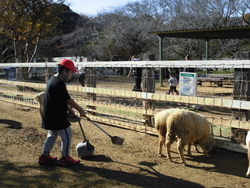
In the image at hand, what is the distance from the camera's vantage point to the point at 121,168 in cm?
451

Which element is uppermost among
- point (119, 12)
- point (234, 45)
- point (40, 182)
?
point (119, 12)

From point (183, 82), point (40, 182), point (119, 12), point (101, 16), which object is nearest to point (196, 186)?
point (40, 182)

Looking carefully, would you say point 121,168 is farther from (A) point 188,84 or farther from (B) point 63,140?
(A) point 188,84

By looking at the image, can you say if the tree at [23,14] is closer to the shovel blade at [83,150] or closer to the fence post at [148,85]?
the fence post at [148,85]

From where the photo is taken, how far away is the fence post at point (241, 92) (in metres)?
4.82

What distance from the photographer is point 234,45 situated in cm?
2445

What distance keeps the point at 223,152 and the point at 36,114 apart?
5.73 m

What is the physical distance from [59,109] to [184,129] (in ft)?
6.59

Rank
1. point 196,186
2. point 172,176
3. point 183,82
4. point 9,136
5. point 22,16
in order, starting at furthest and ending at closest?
point 22,16, point 183,82, point 9,136, point 172,176, point 196,186

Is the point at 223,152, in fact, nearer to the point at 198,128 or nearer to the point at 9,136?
the point at 198,128

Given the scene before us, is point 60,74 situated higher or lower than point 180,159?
higher

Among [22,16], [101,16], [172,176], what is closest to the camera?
[172,176]

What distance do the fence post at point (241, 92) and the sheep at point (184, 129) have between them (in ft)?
1.75

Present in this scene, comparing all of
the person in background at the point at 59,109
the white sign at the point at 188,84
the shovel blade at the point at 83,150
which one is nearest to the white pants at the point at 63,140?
the person in background at the point at 59,109
